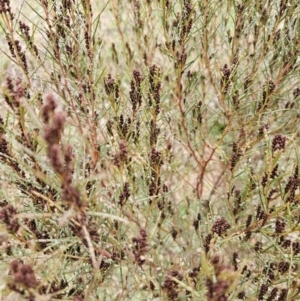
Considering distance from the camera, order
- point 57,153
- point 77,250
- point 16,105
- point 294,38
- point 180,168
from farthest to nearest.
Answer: point 180,168, point 294,38, point 77,250, point 16,105, point 57,153

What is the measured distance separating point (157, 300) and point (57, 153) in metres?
0.91

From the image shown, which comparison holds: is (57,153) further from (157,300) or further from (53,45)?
(53,45)

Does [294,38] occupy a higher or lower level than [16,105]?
higher

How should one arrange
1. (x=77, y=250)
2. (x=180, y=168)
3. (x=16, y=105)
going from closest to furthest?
(x=16, y=105) < (x=77, y=250) < (x=180, y=168)

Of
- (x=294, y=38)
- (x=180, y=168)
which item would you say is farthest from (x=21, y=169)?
(x=180, y=168)

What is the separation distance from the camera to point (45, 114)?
96 centimetres

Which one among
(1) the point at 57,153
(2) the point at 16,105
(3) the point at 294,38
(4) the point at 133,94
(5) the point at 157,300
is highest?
(3) the point at 294,38

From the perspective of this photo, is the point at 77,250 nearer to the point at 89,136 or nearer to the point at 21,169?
the point at 21,169

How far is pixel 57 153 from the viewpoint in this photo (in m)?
0.92

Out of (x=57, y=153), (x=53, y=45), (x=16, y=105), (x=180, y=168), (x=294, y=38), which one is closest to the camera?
(x=57, y=153)

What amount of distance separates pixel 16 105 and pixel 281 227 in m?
1.01

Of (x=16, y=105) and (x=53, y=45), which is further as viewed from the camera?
(x=53, y=45)

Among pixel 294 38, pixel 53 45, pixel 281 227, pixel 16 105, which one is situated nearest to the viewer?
pixel 16 105

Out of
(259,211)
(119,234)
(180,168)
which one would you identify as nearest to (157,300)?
(119,234)
